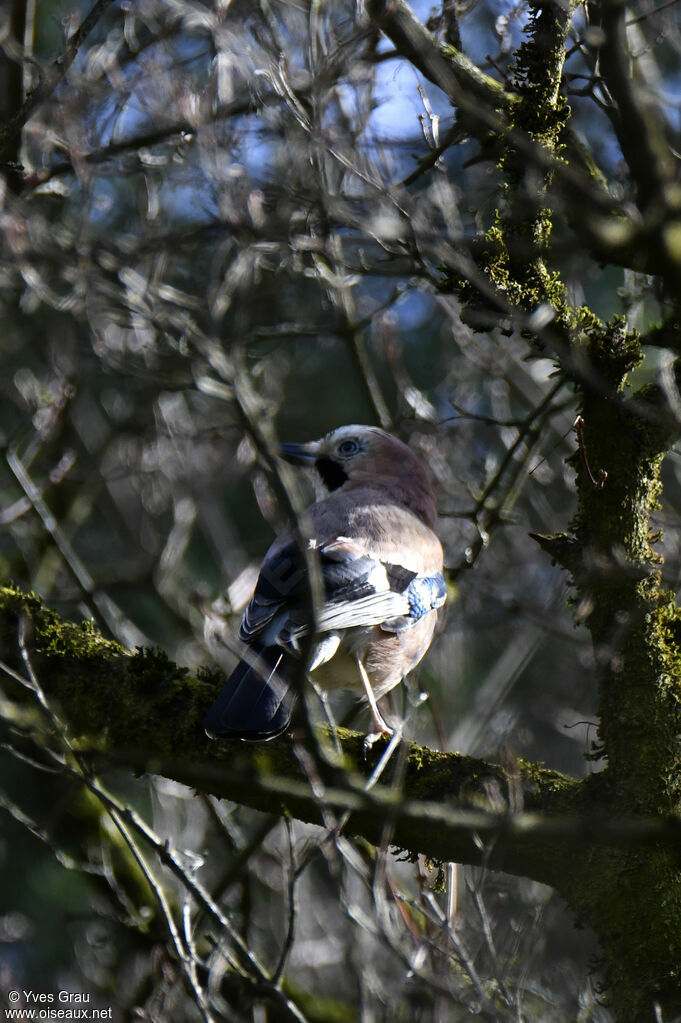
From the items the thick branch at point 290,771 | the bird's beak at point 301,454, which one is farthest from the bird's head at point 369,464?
the thick branch at point 290,771

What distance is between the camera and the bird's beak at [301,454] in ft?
18.3

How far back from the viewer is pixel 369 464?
5.38 metres

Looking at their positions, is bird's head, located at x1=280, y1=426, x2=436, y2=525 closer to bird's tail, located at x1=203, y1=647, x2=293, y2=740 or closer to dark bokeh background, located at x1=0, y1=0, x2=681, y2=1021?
dark bokeh background, located at x1=0, y1=0, x2=681, y2=1021

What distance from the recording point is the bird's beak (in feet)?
18.3

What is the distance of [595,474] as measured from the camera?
3.46m

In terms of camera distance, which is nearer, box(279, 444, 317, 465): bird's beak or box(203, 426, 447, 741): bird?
box(203, 426, 447, 741): bird

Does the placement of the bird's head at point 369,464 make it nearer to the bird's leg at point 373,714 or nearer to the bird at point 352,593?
the bird at point 352,593

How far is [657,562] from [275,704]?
1.38 m

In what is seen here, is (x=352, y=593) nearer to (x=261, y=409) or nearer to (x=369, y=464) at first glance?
(x=261, y=409)

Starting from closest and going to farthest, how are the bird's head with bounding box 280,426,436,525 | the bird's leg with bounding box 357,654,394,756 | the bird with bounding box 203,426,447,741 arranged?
1. the bird with bounding box 203,426,447,741
2. the bird's leg with bounding box 357,654,394,756
3. the bird's head with bounding box 280,426,436,525

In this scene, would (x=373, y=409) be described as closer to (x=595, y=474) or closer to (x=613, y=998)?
(x=595, y=474)

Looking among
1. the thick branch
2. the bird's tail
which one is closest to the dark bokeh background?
the thick branch

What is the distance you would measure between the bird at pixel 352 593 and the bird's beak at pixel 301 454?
0.02m

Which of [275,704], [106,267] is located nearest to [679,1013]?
[275,704]
